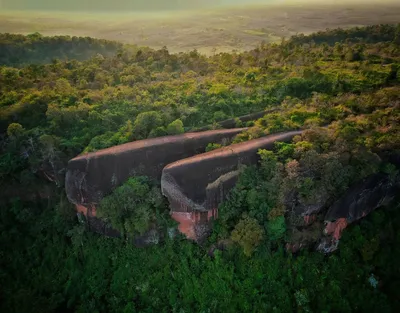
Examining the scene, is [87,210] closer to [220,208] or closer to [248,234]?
[220,208]

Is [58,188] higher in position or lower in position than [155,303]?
higher

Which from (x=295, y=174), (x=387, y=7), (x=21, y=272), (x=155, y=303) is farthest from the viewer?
(x=387, y=7)

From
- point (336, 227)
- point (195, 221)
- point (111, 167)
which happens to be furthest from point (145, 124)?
point (336, 227)

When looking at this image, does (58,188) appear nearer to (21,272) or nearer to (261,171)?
(21,272)

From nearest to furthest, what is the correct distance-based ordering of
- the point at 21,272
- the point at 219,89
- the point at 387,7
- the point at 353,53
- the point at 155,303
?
the point at 155,303, the point at 21,272, the point at 219,89, the point at 353,53, the point at 387,7

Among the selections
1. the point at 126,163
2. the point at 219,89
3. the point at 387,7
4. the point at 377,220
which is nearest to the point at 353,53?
the point at 387,7

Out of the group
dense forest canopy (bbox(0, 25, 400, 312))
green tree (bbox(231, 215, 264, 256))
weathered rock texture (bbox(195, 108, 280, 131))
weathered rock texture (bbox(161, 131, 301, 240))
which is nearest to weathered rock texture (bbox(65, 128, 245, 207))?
dense forest canopy (bbox(0, 25, 400, 312))
